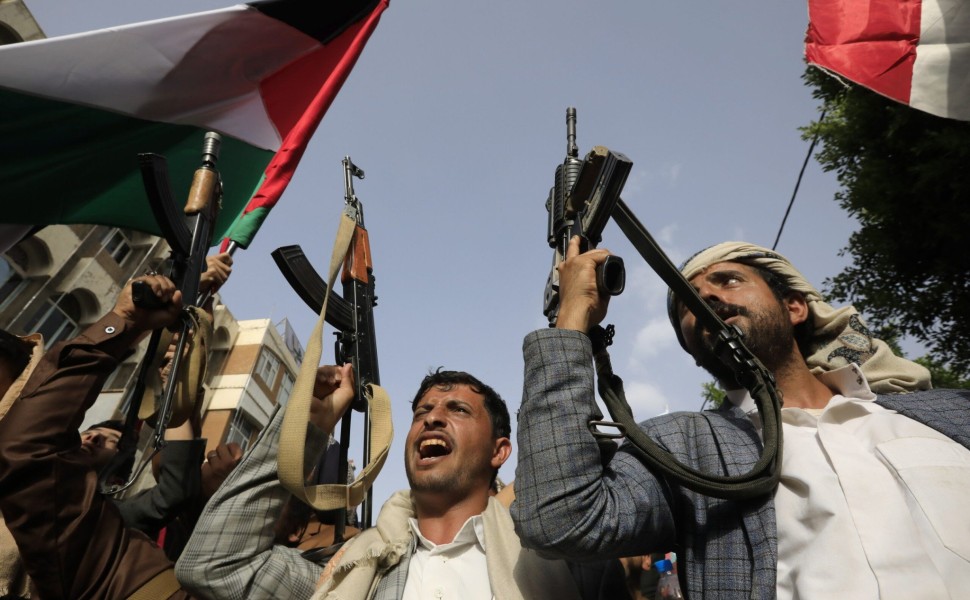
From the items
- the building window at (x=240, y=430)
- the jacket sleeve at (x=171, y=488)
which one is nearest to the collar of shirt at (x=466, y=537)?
the jacket sleeve at (x=171, y=488)

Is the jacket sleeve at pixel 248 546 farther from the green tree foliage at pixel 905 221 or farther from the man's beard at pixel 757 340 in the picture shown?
the green tree foliage at pixel 905 221

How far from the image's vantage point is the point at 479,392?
9.55ft

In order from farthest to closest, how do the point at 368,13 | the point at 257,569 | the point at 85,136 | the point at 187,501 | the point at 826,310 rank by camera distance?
the point at 368,13 → the point at 85,136 → the point at 187,501 → the point at 826,310 → the point at 257,569

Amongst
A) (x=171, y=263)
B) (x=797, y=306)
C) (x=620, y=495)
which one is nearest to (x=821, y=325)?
(x=797, y=306)

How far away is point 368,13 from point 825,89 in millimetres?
5864

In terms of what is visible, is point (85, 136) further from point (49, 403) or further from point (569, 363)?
point (569, 363)

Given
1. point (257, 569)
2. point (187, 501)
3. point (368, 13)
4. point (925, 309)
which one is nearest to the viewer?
point (257, 569)

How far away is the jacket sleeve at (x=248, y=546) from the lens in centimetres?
207

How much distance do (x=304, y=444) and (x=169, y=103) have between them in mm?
4020

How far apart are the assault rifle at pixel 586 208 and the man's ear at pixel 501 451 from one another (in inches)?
37.3

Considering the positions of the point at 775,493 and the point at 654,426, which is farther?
the point at 654,426

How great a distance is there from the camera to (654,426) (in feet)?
6.28

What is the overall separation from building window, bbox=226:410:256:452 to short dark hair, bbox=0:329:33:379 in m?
17.7

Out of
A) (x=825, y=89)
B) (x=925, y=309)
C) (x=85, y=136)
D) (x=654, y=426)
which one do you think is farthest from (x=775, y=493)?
(x=825, y=89)
